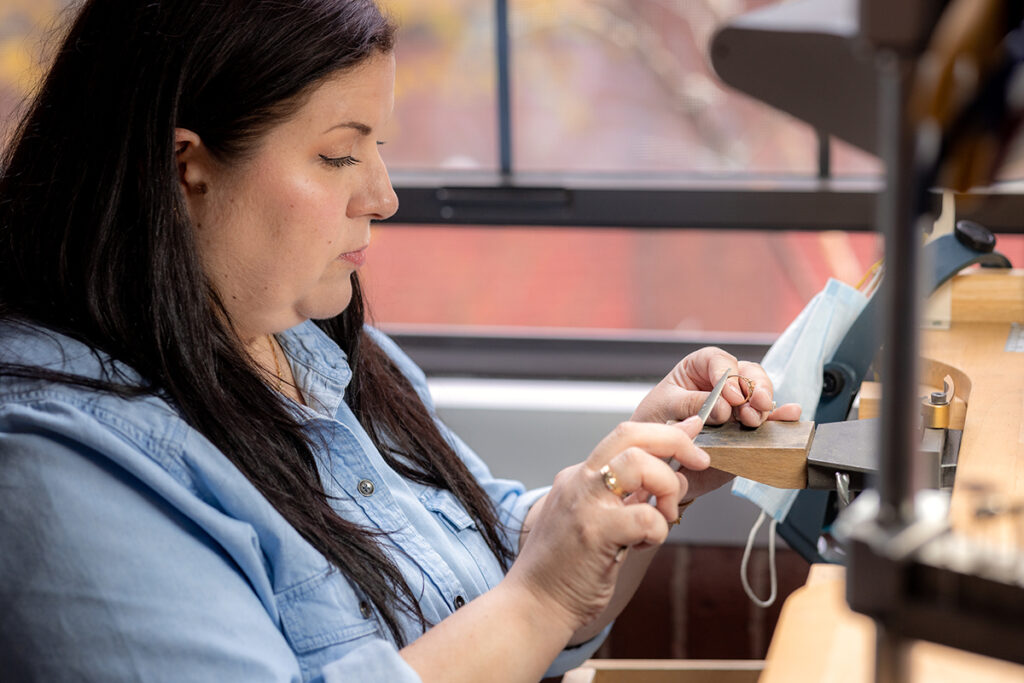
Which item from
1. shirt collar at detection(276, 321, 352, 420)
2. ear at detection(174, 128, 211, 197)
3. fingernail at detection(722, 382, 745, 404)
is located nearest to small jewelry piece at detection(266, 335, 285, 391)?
shirt collar at detection(276, 321, 352, 420)

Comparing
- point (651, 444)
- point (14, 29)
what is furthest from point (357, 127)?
point (14, 29)

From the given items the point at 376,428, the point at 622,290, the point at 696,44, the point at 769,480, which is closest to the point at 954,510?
the point at 769,480

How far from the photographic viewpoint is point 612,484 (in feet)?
3.05

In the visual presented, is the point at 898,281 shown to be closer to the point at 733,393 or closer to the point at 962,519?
the point at 962,519

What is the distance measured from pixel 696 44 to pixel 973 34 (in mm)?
1998

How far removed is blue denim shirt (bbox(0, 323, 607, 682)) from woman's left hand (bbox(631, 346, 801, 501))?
0.33m

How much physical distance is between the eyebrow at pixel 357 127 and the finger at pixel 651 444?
1.27 feet

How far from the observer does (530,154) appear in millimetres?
2424

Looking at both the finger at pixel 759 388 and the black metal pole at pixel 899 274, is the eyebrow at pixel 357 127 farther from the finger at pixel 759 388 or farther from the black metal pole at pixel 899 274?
the black metal pole at pixel 899 274

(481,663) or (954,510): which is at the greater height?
(954,510)

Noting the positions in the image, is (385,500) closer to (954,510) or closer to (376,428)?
(376,428)

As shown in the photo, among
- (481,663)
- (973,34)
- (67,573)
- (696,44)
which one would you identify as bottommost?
(481,663)

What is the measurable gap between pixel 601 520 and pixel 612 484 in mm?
31

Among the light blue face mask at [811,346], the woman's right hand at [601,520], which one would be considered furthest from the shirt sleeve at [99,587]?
the light blue face mask at [811,346]
